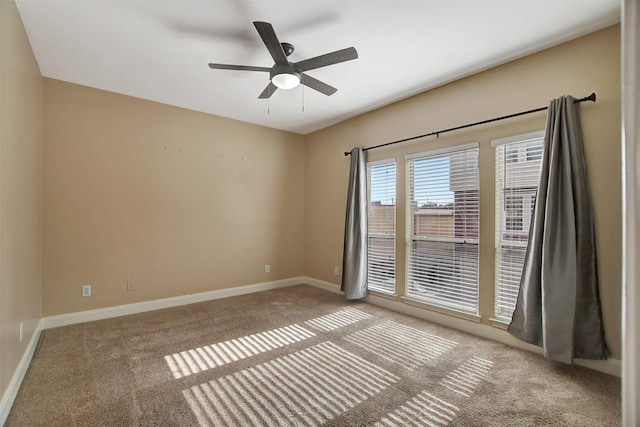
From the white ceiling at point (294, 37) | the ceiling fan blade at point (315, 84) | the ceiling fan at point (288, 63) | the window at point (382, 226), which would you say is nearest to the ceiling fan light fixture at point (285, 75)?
the ceiling fan at point (288, 63)

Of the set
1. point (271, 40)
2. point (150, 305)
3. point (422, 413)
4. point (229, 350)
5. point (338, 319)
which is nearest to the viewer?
point (422, 413)

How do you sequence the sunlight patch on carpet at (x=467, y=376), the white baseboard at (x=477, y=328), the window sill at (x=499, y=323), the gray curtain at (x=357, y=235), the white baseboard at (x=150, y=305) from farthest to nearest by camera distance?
the gray curtain at (x=357, y=235)
the white baseboard at (x=150, y=305)
the window sill at (x=499, y=323)
the white baseboard at (x=477, y=328)
the sunlight patch on carpet at (x=467, y=376)

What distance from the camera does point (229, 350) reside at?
2656mm

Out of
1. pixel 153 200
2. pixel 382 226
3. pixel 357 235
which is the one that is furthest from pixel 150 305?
pixel 382 226

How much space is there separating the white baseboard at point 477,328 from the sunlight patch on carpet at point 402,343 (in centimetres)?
37

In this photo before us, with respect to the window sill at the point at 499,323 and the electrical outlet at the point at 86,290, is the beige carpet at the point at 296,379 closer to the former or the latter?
the window sill at the point at 499,323

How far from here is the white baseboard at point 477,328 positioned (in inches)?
88.2

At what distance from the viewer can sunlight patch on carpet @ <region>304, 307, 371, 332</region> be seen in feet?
10.7

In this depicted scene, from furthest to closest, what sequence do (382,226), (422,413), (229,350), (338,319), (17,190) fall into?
(382,226)
(338,319)
(229,350)
(17,190)
(422,413)

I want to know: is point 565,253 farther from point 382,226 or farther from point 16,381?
point 16,381

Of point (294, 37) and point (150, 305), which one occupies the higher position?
point (294, 37)

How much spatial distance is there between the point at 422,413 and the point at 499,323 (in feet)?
4.99

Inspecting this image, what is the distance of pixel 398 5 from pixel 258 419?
9.67 ft

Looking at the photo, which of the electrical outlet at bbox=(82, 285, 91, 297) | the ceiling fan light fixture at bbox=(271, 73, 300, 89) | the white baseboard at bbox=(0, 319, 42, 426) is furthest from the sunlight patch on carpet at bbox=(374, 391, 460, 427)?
the electrical outlet at bbox=(82, 285, 91, 297)
